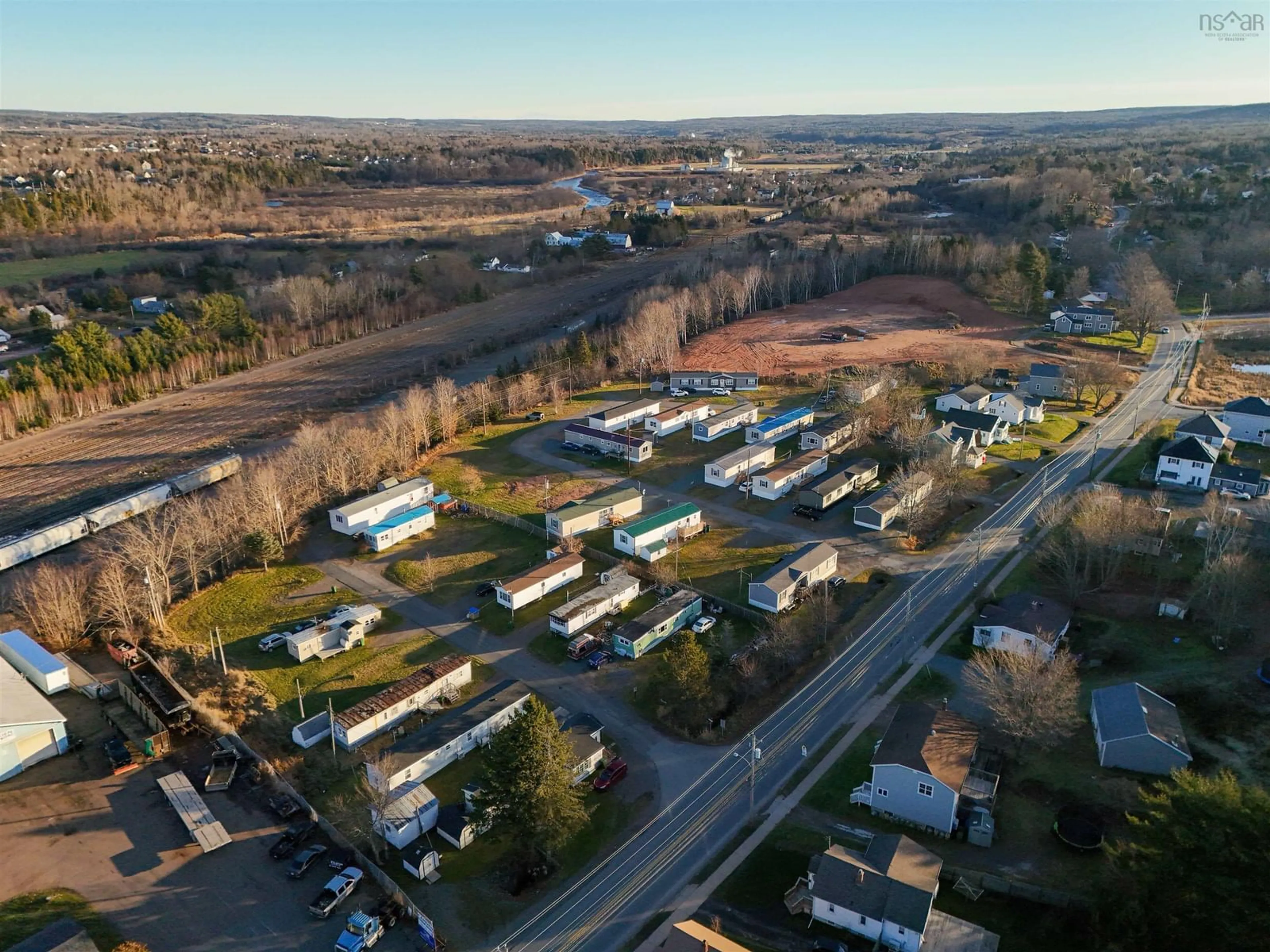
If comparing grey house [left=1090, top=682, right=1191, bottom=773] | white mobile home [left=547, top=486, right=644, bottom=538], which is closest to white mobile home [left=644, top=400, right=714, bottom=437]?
white mobile home [left=547, top=486, right=644, bottom=538]

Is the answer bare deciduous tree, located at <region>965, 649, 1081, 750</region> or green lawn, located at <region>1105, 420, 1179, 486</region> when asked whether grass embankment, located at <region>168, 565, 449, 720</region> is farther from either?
green lawn, located at <region>1105, 420, 1179, 486</region>

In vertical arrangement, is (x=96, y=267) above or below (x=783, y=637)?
above

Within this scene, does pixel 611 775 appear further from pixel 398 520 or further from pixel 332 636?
pixel 398 520

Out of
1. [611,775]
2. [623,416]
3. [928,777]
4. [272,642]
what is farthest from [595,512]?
[928,777]

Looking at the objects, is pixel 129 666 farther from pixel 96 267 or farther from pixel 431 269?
pixel 96 267

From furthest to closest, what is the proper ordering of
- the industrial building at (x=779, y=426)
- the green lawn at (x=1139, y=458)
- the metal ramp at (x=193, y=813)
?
the industrial building at (x=779, y=426) < the green lawn at (x=1139, y=458) < the metal ramp at (x=193, y=813)

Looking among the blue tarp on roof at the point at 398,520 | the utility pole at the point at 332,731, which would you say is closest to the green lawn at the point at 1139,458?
the blue tarp on roof at the point at 398,520

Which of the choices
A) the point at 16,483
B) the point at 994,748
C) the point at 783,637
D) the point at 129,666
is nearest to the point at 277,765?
the point at 129,666

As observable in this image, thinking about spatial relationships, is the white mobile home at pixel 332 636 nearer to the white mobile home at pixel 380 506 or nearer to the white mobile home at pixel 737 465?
the white mobile home at pixel 380 506
